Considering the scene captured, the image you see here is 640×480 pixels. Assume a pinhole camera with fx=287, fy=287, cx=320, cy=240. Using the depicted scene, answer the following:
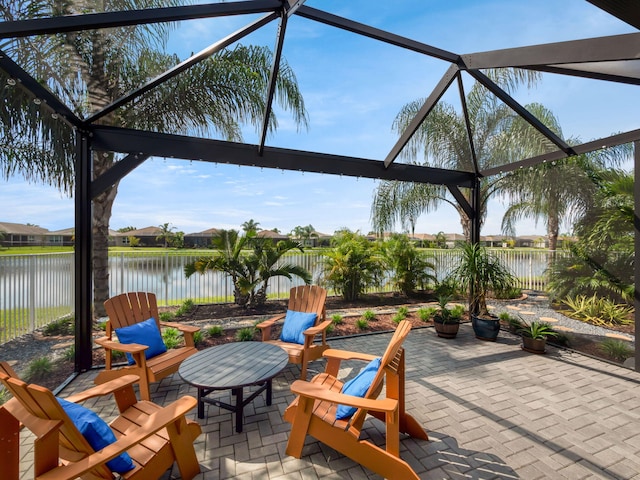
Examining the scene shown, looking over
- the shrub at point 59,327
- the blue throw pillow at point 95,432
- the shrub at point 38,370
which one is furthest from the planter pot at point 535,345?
the shrub at point 59,327

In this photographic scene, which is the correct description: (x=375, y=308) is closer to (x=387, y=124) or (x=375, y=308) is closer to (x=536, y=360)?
(x=536, y=360)

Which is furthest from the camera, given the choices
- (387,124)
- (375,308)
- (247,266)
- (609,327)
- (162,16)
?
(375,308)

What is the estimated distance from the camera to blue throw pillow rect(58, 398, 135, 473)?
1.56 meters

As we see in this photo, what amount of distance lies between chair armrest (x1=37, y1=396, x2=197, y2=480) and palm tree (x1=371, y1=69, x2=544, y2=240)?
491cm

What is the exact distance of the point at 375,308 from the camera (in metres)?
6.98

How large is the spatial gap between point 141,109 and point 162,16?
1648mm

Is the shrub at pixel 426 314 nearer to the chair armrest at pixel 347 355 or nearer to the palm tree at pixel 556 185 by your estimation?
the palm tree at pixel 556 185

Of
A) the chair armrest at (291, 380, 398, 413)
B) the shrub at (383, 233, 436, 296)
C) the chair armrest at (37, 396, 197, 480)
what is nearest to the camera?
the chair armrest at (37, 396, 197, 480)

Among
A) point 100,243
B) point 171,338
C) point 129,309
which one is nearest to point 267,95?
point 129,309

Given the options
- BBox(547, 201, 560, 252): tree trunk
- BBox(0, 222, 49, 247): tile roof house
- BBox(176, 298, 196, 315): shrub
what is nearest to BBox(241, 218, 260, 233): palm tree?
BBox(176, 298, 196, 315): shrub

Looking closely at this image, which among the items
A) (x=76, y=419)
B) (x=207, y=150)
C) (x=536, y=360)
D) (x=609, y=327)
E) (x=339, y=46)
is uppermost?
(x=339, y=46)

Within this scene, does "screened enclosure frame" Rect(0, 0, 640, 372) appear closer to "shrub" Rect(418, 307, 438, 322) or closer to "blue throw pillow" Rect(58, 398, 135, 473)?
"blue throw pillow" Rect(58, 398, 135, 473)

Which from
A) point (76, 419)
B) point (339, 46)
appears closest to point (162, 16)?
point (339, 46)

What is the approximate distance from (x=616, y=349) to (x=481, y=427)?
3029mm
